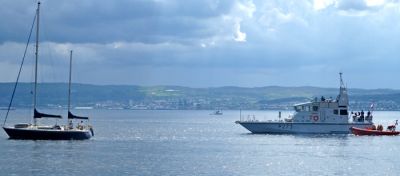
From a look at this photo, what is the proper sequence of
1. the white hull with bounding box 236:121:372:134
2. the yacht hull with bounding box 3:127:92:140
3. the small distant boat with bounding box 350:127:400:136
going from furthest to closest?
the small distant boat with bounding box 350:127:400:136 < the white hull with bounding box 236:121:372:134 < the yacht hull with bounding box 3:127:92:140

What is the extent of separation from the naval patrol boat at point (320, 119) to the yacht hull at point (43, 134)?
3373cm

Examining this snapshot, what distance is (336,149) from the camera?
9300 cm

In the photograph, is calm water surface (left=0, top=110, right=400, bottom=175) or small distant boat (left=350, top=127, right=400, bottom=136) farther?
small distant boat (left=350, top=127, right=400, bottom=136)

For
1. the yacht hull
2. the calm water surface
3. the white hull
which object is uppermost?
the white hull

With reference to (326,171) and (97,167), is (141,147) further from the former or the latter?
(326,171)

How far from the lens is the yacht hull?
97.1 meters

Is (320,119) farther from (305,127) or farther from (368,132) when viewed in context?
(368,132)

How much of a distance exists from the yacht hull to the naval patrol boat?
33726mm

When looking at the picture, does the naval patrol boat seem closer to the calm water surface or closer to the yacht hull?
the calm water surface

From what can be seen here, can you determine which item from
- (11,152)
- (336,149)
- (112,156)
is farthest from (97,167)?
(336,149)

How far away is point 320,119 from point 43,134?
4245 centimetres

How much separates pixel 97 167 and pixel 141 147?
28865mm

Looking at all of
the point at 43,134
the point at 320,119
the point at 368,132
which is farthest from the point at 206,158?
the point at 368,132

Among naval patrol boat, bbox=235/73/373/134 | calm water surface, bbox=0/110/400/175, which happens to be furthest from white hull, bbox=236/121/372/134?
calm water surface, bbox=0/110/400/175
